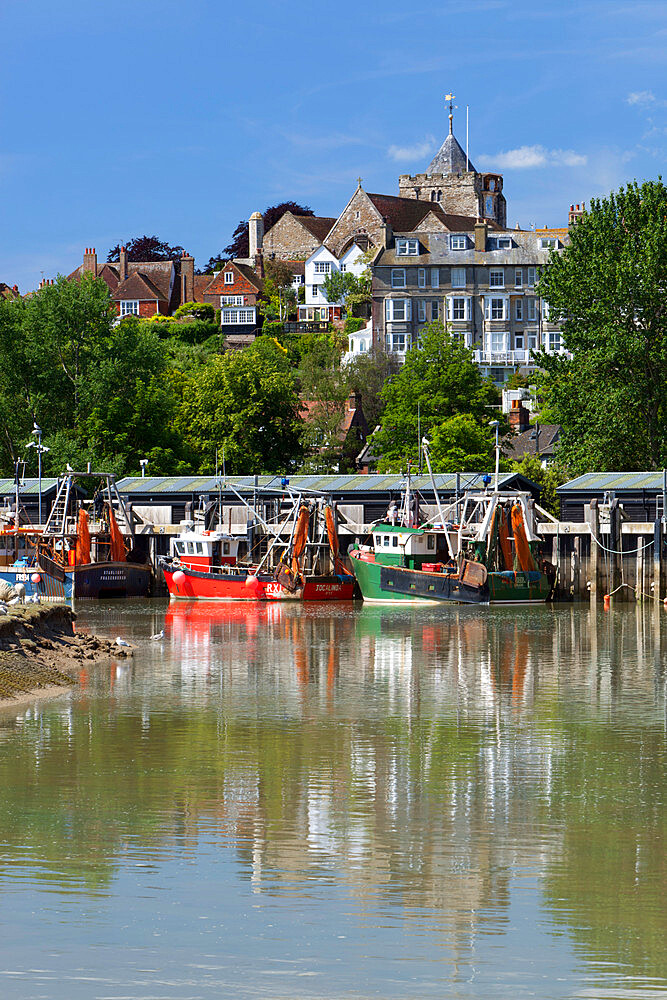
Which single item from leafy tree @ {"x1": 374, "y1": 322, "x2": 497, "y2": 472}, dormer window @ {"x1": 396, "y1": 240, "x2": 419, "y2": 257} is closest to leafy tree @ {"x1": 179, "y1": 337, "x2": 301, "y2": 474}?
leafy tree @ {"x1": 374, "y1": 322, "x2": 497, "y2": 472}

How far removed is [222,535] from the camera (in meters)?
72.4

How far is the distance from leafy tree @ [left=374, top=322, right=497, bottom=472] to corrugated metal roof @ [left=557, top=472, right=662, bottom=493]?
15.8 m

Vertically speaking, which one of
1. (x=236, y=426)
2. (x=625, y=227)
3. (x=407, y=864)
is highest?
(x=625, y=227)

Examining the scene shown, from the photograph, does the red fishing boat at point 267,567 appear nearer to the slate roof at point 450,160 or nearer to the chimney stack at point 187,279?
the chimney stack at point 187,279

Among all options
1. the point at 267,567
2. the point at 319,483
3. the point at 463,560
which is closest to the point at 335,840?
the point at 463,560

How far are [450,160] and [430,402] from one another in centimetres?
9559

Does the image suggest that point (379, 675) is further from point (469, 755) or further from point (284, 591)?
point (284, 591)

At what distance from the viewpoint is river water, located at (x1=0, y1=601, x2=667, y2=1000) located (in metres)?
13.4

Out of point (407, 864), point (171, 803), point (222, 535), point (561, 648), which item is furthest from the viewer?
point (222, 535)

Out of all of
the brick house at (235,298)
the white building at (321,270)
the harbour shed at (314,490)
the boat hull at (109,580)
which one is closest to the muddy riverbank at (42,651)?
the boat hull at (109,580)

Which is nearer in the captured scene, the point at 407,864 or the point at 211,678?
the point at 407,864

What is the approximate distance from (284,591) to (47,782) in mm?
45341

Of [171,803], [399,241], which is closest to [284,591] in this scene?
[171,803]

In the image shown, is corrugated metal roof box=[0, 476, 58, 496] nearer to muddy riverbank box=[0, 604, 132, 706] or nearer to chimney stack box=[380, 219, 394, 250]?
muddy riverbank box=[0, 604, 132, 706]
